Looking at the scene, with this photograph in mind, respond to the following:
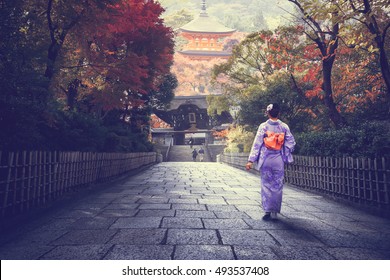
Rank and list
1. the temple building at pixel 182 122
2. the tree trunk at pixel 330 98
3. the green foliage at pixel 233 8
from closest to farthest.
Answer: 1. the tree trunk at pixel 330 98
2. the temple building at pixel 182 122
3. the green foliage at pixel 233 8

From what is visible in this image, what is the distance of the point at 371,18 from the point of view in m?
5.97

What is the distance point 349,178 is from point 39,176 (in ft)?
19.1

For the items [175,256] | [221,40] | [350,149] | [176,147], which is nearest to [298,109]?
[350,149]

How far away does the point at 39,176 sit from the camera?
17.1 feet

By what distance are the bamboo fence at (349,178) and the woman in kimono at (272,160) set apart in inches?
64.4

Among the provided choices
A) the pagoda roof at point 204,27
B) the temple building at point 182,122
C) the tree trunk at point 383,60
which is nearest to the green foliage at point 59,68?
the tree trunk at point 383,60

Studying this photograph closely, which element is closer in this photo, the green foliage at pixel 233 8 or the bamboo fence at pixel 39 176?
the bamboo fence at pixel 39 176

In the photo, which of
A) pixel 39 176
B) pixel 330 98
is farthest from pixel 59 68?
pixel 330 98

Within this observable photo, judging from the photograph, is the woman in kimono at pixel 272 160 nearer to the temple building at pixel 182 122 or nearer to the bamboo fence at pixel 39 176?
the bamboo fence at pixel 39 176

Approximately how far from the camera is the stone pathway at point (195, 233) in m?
3.14

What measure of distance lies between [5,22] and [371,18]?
639cm

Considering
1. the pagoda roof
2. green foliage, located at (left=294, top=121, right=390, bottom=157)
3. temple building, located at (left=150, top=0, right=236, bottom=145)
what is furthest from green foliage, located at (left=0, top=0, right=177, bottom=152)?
the pagoda roof

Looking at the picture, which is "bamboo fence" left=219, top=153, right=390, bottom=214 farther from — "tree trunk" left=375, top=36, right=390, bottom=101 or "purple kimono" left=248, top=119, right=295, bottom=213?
"tree trunk" left=375, top=36, right=390, bottom=101
